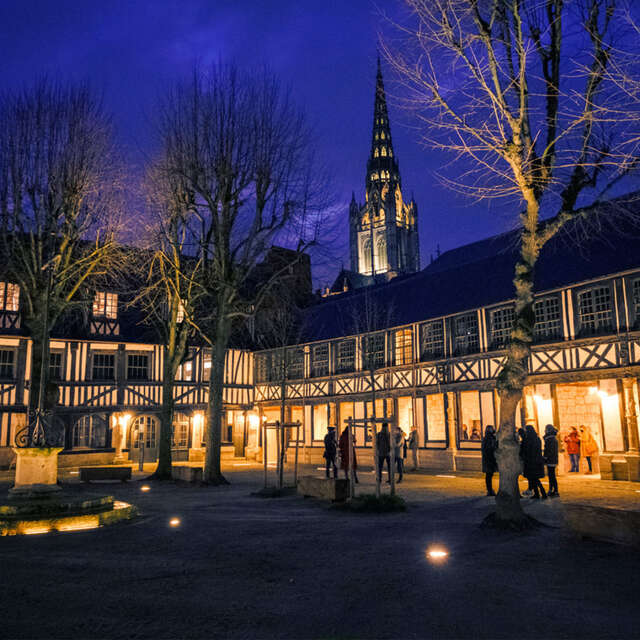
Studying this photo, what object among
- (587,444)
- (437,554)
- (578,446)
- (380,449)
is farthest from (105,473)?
(587,444)

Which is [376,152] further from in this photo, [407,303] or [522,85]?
[522,85]

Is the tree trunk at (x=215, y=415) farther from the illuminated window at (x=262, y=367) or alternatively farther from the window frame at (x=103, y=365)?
the illuminated window at (x=262, y=367)

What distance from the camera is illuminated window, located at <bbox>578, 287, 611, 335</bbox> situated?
16375 mm

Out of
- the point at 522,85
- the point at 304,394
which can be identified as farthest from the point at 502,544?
the point at 304,394

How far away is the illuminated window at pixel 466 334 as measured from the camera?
800 inches

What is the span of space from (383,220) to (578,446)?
73.9 m

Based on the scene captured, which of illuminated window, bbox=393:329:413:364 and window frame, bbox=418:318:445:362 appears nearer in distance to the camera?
window frame, bbox=418:318:445:362

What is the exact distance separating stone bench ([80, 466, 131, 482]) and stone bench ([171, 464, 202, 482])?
1.39m

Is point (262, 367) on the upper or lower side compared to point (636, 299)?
lower

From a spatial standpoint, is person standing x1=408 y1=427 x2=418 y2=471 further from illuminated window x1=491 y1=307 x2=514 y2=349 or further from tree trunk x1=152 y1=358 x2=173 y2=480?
tree trunk x1=152 y1=358 x2=173 y2=480

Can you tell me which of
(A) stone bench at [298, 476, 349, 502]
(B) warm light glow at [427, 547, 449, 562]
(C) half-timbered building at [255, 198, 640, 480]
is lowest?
(B) warm light glow at [427, 547, 449, 562]

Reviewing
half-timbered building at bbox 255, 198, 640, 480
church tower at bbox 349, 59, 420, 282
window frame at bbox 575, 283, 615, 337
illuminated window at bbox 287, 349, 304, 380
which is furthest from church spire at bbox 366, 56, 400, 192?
window frame at bbox 575, 283, 615, 337

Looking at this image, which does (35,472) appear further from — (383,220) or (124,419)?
(383,220)

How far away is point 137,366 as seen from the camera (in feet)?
86.0
